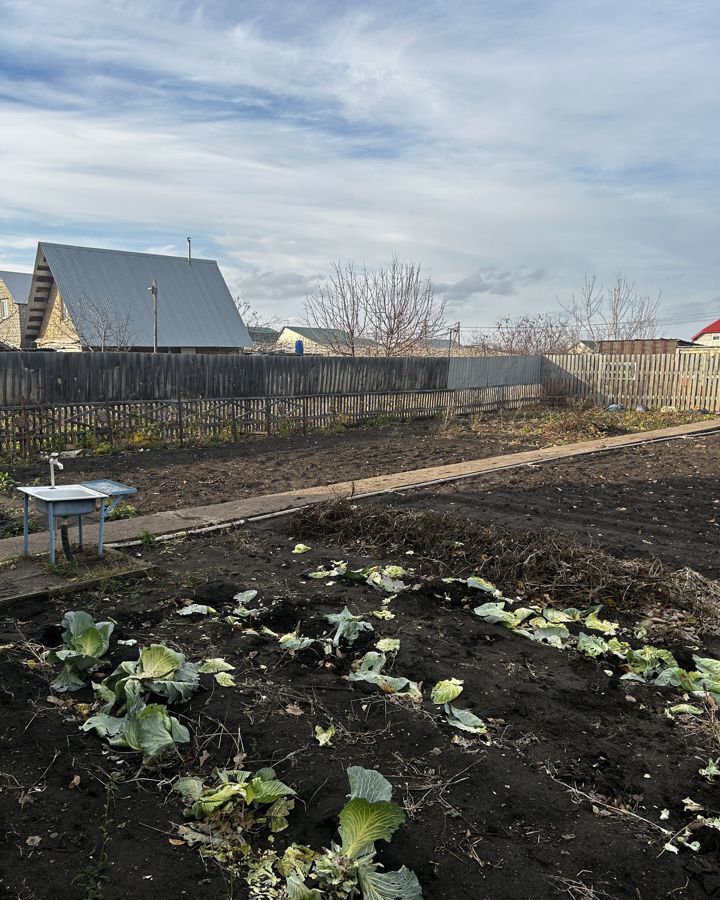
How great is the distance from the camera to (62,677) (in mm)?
3549

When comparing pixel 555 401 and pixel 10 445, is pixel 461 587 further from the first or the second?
pixel 555 401

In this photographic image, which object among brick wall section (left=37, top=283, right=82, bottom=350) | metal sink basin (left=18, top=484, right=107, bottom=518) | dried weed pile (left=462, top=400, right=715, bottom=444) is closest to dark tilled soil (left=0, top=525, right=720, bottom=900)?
metal sink basin (left=18, top=484, right=107, bottom=518)

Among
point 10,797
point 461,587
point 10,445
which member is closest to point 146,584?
point 461,587

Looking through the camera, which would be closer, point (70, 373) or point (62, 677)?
point (62, 677)

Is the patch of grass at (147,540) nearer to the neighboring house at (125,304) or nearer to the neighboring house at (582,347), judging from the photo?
the neighboring house at (125,304)

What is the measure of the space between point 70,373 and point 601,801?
12.9 metres

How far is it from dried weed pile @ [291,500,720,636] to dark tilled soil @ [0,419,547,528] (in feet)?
7.91

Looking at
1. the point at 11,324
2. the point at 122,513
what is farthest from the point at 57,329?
the point at 122,513

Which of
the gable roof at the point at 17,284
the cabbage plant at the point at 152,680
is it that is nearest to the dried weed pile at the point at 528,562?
the cabbage plant at the point at 152,680

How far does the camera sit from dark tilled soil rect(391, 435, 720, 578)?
677 cm

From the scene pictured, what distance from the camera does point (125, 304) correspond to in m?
30.7

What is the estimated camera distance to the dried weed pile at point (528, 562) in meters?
5.02

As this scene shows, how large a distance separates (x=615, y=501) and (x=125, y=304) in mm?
26544

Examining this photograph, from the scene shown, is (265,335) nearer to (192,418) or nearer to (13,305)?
(13,305)
